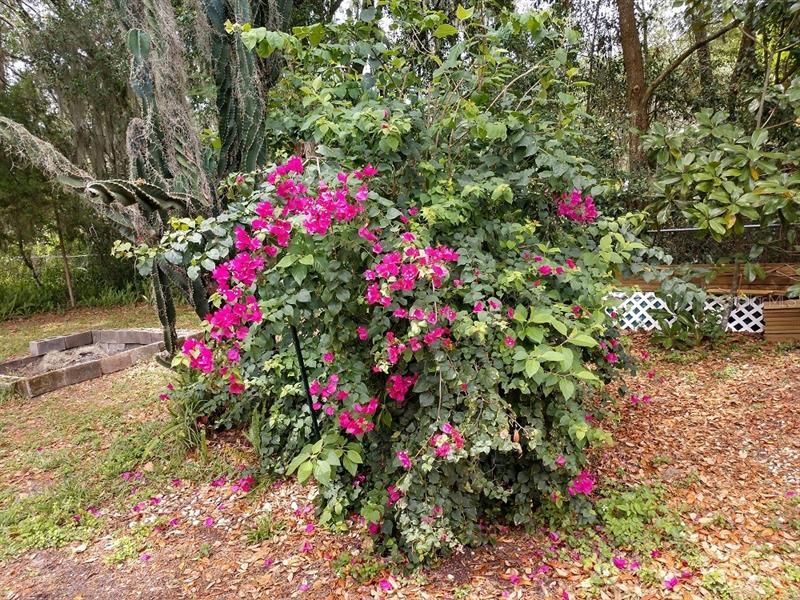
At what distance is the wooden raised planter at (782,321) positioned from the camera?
386 centimetres

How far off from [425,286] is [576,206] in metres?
0.79

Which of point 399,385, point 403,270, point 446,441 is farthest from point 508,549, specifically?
point 403,270

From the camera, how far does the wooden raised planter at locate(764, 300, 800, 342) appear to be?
152 inches

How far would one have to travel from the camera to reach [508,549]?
189 centimetres

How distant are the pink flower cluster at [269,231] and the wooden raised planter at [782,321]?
382cm

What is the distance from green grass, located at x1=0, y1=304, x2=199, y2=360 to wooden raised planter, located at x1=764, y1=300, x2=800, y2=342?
5.58 m

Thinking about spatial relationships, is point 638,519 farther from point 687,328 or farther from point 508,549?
point 687,328

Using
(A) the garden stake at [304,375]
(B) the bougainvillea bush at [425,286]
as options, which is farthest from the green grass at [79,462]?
(B) the bougainvillea bush at [425,286]

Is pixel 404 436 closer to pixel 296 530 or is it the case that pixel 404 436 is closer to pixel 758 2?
pixel 296 530

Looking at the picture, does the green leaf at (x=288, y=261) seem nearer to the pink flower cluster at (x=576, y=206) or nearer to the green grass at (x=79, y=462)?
the pink flower cluster at (x=576, y=206)

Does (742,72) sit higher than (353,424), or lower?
higher

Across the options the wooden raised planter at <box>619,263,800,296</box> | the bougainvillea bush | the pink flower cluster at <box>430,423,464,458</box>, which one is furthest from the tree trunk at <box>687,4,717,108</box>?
the pink flower cluster at <box>430,423,464,458</box>

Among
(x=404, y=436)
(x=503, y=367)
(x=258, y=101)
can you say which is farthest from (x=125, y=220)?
(x=503, y=367)

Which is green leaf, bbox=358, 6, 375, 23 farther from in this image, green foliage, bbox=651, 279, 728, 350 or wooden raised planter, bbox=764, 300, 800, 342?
wooden raised planter, bbox=764, 300, 800, 342
